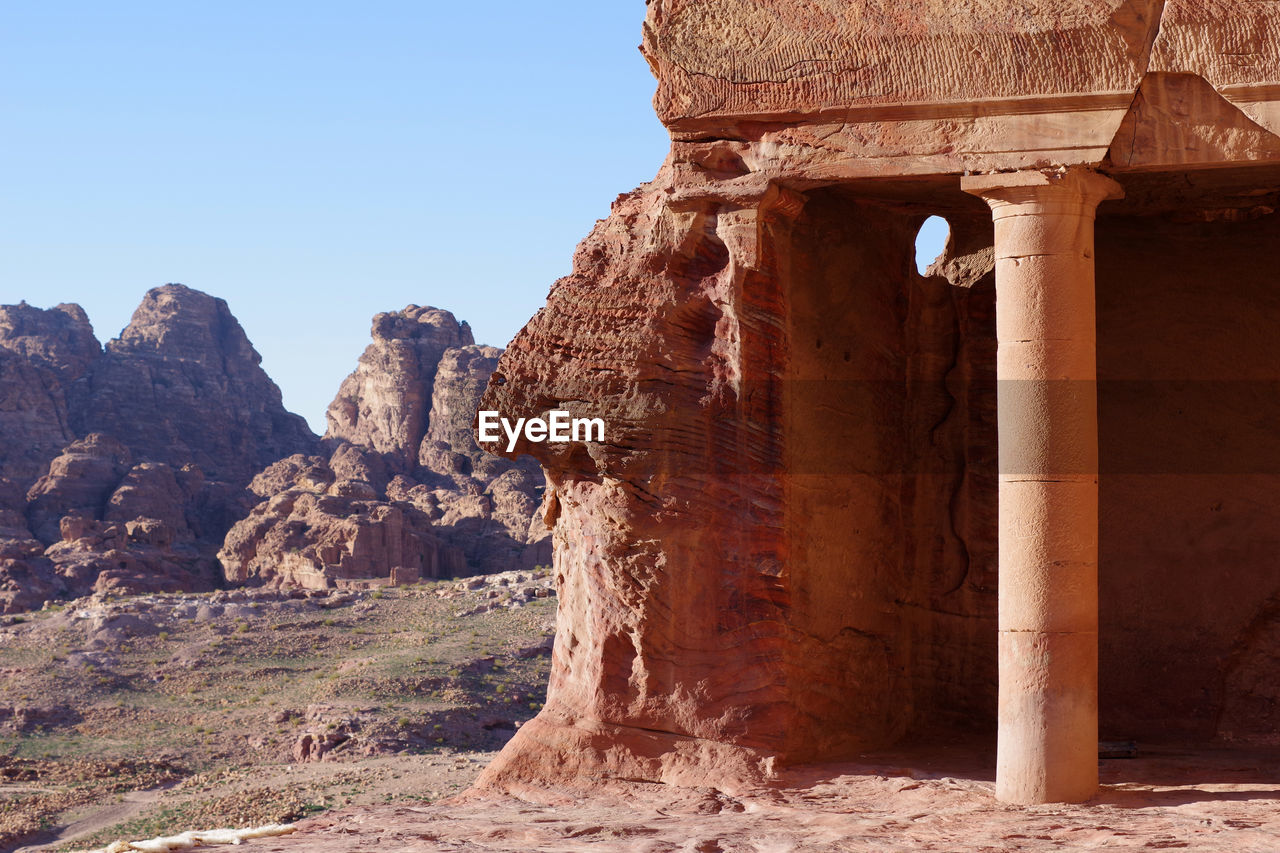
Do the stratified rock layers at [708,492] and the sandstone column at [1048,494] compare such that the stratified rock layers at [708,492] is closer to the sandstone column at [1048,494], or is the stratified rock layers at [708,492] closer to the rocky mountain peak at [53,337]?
the sandstone column at [1048,494]

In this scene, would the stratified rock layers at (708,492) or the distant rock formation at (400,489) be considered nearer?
the stratified rock layers at (708,492)

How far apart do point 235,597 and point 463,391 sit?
1368 inches

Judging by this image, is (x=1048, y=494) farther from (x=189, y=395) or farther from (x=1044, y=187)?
(x=189, y=395)

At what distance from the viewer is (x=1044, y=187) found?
32.2ft

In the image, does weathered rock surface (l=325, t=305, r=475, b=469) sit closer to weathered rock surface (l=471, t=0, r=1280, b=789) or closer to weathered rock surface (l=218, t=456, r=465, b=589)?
weathered rock surface (l=218, t=456, r=465, b=589)

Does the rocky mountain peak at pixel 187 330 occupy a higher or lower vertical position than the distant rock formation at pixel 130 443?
higher

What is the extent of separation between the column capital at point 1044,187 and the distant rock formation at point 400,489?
4353 centimetres

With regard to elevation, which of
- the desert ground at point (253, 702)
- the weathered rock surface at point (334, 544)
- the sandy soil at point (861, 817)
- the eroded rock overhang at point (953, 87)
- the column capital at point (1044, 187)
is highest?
the eroded rock overhang at point (953, 87)

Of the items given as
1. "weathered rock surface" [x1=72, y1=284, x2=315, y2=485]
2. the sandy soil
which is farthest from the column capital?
"weathered rock surface" [x1=72, y1=284, x2=315, y2=485]

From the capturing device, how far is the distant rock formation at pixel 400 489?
55344mm
